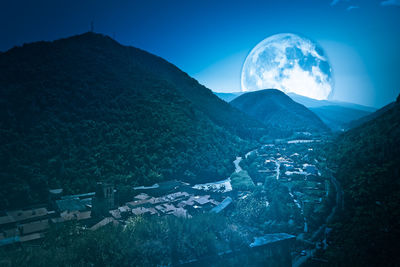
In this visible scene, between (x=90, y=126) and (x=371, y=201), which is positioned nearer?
(x=371, y=201)

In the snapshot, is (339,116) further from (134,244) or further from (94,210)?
(134,244)

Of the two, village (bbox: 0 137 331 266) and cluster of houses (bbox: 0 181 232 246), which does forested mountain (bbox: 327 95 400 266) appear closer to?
village (bbox: 0 137 331 266)

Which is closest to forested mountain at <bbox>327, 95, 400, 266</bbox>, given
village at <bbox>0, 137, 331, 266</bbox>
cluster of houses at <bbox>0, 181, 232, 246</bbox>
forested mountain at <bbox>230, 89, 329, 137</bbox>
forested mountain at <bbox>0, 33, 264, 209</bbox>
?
village at <bbox>0, 137, 331, 266</bbox>

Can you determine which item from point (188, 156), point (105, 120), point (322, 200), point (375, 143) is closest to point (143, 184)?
point (188, 156)

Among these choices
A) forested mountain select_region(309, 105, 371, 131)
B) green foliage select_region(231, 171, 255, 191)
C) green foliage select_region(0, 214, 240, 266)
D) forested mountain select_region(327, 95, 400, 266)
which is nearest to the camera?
green foliage select_region(0, 214, 240, 266)

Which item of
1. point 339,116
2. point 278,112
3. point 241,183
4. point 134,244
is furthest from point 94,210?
point 339,116
